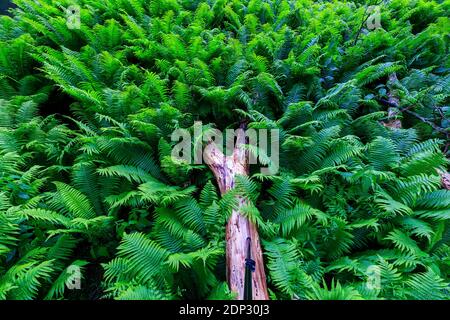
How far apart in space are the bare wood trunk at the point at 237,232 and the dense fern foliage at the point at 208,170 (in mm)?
72

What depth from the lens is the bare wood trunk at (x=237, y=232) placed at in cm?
199

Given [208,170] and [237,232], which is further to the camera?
[208,170]

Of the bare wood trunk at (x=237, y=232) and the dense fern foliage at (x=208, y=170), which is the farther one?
the dense fern foliage at (x=208, y=170)

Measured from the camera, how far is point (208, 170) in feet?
9.61

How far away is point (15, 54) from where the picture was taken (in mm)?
3951

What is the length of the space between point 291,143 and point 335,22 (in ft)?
10.2

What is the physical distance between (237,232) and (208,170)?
83cm

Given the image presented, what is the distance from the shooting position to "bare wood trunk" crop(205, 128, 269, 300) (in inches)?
78.4

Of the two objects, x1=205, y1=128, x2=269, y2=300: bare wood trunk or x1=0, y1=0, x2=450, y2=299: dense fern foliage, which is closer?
x1=205, y1=128, x2=269, y2=300: bare wood trunk

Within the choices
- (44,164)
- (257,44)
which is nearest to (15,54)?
(44,164)

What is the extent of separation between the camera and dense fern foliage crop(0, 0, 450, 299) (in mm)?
2105

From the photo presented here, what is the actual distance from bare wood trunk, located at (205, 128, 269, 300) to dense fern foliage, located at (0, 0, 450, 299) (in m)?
0.07

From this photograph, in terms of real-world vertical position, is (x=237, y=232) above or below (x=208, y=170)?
below
